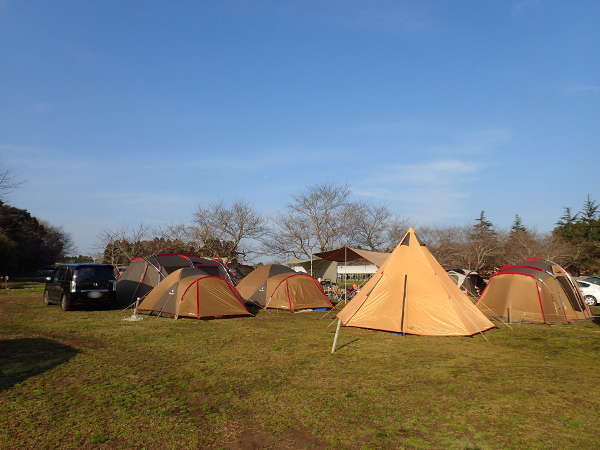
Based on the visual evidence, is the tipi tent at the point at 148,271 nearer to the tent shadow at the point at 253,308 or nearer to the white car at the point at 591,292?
the tent shadow at the point at 253,308

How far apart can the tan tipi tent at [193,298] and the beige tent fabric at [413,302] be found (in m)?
4.09

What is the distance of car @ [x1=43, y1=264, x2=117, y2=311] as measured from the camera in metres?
15.8

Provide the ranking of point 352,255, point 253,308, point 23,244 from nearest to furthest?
point 253,308 → point 352,255 → point 23,244

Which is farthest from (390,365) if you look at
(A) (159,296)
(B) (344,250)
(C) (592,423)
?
(B) (344,250)

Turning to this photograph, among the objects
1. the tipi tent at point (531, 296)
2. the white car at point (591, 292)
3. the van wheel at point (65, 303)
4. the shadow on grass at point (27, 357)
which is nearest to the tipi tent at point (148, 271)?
the van wheel at point (65, 303)

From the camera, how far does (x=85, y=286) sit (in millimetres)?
15984

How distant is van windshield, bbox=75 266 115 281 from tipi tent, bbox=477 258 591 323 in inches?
538

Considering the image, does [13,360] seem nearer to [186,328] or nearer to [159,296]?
[186,328]

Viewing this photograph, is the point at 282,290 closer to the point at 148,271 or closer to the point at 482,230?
the point at 148,271

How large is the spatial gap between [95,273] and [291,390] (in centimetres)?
1235

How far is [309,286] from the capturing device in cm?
1769

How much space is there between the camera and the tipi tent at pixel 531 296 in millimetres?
14367

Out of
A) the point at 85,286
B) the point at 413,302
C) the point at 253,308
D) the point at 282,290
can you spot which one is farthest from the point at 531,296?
the point at 85,286

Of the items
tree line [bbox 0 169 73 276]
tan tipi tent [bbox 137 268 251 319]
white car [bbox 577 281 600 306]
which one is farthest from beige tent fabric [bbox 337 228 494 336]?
tree line [bbox 0 169 73 276]
